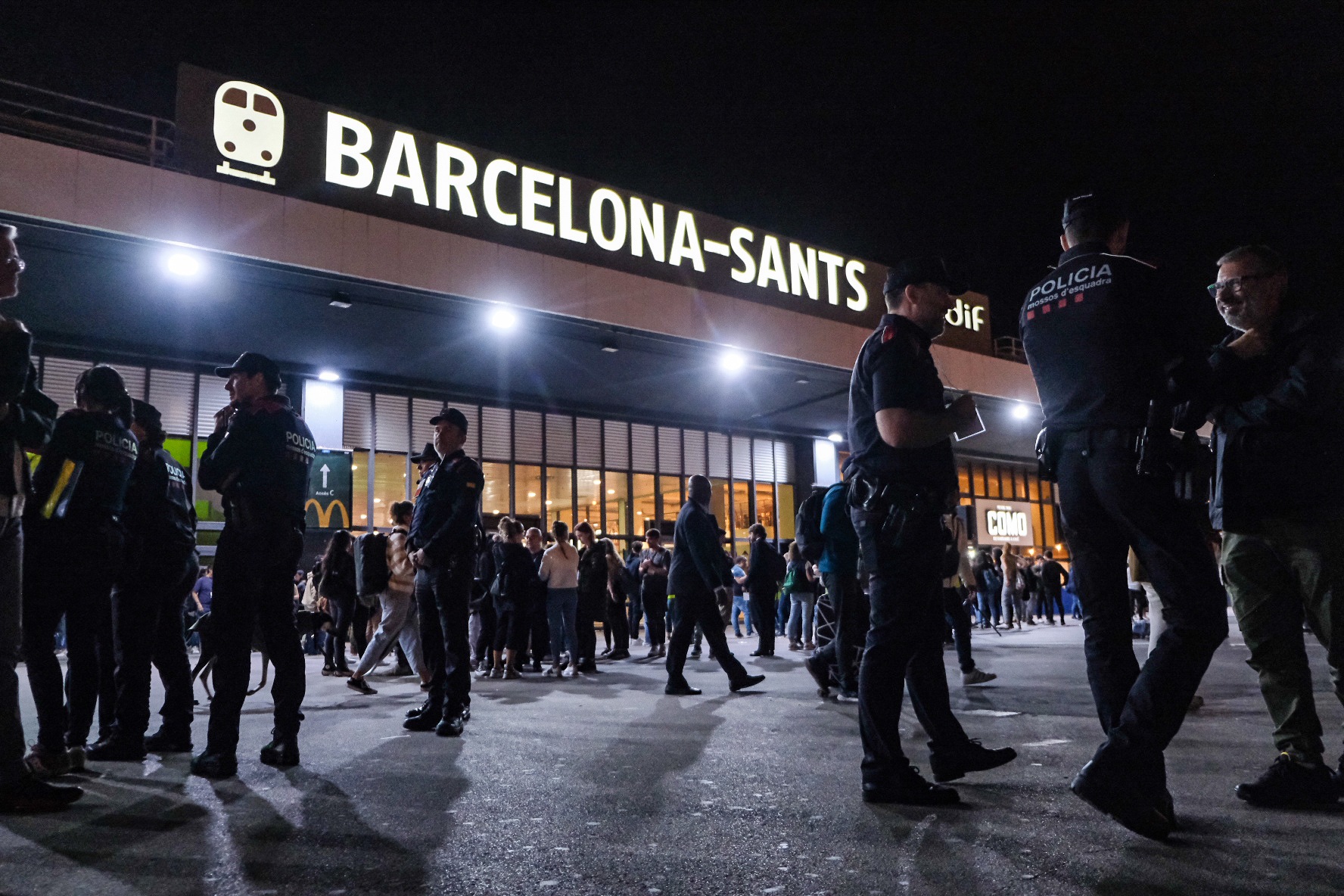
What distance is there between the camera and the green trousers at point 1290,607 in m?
3.13

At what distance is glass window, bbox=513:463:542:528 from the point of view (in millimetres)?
20469

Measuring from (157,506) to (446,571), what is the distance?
1.60 meters

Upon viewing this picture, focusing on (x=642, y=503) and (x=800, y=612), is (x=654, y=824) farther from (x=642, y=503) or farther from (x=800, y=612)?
(x=642, y=503)

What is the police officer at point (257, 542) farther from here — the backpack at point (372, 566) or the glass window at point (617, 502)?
the glass window at point (617, 502)

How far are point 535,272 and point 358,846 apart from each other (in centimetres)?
1213

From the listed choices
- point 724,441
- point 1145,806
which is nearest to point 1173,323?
point 1145,806

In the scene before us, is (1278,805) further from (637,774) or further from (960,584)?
(960,584)

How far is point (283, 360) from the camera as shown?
17.8 metres

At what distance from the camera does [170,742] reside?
4691mm

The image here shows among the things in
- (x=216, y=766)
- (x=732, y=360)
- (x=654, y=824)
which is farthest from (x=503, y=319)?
(x=654, y=824)

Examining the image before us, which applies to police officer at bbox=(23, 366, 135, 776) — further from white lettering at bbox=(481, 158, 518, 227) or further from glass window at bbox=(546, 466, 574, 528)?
glass window at bbox=(546, 466, 574, 528)

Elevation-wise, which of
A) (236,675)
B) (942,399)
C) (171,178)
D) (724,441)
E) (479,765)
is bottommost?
(479,765)

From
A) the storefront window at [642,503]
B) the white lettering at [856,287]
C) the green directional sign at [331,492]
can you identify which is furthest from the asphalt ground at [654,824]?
the storefront window at [642,503]

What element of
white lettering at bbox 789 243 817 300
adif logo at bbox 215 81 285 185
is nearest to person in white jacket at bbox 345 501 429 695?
adif logo at bbox 215 81 285 185
